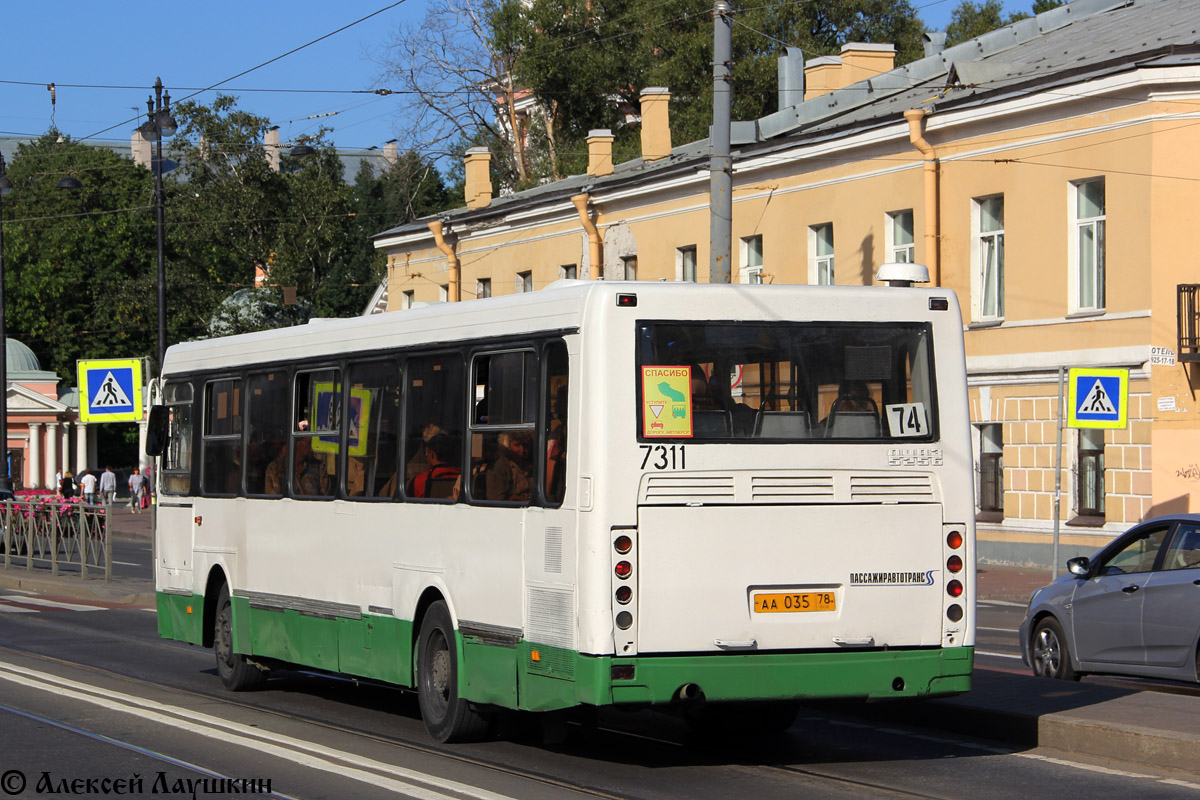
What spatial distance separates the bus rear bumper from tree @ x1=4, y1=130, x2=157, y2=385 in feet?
238

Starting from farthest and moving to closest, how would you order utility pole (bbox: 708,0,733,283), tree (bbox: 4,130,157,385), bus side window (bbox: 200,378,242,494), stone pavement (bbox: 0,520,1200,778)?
1. tree (bbox: 4,130,157,385)
2. utility pole (bbox: 708,0,733,283)
3. bus side window (bbox: 200,378,242,494)
4. stone pavement (bbox: 0,520,1200,778)

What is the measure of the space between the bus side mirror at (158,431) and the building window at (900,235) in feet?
61.0

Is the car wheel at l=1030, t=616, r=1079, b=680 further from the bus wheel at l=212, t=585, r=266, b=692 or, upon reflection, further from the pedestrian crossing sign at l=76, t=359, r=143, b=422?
the pedestrian crossing sign at l=76, t=359, r=143, b=422

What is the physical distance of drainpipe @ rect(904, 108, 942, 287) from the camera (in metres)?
29.6

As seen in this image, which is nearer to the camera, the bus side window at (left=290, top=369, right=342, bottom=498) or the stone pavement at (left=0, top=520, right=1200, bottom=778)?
the stone pavement at (left=0, top=520, right=1200, bottom=778)

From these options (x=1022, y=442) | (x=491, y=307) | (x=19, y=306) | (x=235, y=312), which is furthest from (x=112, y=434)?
(x=491, y=307)

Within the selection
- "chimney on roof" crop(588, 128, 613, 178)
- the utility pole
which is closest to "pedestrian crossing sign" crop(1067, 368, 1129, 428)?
the utility pole

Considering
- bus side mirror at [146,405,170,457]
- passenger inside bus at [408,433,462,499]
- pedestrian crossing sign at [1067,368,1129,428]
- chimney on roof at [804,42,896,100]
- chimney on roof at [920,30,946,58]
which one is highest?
chimney on roof at [920,30,946,58]

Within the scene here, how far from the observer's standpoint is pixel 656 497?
892cm

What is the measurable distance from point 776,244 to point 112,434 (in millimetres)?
54760

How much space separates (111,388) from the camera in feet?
79.9

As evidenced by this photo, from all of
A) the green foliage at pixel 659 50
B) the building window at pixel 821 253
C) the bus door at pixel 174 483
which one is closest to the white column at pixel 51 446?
the green foliage at pixel 659 50

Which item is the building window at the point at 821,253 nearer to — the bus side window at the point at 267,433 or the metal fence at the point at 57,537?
the metal fence at the point at 57,537

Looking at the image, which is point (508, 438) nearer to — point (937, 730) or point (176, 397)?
point (937, 730)
